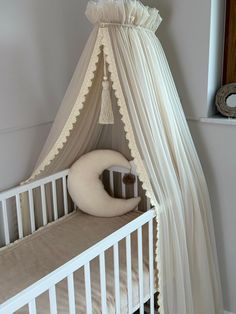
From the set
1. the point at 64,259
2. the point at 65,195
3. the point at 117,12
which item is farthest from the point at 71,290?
the point at 117,12

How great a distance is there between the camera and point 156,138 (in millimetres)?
1943

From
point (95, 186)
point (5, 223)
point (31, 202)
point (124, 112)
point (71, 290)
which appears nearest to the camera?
point (71, 290)

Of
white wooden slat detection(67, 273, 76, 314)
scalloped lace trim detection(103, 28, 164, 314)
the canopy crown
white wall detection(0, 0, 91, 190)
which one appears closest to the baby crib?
white wooden slat detection(67, 273, 76, 314)

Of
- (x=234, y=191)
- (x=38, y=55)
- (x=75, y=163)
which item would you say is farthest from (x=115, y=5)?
(x=234, y=191)

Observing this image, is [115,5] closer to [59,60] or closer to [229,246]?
[59,60]

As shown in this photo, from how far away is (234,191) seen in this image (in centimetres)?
235

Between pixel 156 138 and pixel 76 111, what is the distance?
473 millimetres

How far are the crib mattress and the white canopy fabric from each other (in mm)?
223

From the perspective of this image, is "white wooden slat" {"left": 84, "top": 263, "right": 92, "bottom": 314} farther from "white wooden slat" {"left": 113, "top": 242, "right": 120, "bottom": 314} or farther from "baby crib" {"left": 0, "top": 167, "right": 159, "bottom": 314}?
"white wooden slat" {"left": 113, "top": 242, "right": 120, "bottom": 314}

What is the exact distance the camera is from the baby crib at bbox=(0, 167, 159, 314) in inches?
59.0

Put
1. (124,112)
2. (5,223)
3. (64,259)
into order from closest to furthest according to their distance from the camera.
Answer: (124,112) → (64,259) → (5,223)

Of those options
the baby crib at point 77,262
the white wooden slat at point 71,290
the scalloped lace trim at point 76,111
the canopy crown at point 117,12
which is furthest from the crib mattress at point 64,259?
the canopy crown at point 117,12

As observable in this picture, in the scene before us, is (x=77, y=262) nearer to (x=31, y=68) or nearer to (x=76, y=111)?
(x=76, y=111)

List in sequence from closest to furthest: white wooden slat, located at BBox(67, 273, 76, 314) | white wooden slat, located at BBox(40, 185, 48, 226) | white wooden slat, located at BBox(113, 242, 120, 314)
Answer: white wooden slat, located at BBox(67, 273, 76, 314)
white wooden slat, located at BBox(113, 242, 120, 314)
white wooden slat, located at BBox(40, 185, 48, 226)
